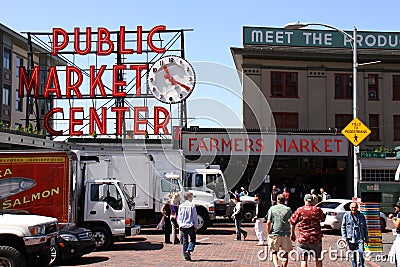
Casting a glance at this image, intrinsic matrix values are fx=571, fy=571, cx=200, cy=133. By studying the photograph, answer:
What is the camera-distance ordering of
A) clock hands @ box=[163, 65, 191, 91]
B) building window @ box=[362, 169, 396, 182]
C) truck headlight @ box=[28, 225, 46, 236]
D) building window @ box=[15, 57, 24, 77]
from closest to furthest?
truck headlight @ box=[28, 225, 46, 236] → building window @ box=[362, 169, 396, 182] → clock hands @ box=[163, 65, 191, 91] → building window @ box=[15, 57, 24, 77]

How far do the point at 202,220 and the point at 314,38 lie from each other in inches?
834

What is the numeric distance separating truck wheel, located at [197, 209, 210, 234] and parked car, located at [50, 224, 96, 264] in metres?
7.68

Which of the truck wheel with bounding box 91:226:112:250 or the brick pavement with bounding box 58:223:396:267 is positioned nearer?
the brick pavement with bounding box 58:223:396:267

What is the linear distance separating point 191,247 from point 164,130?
818 inches

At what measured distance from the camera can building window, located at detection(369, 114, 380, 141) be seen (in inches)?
1489

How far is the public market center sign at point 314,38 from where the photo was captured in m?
37.8

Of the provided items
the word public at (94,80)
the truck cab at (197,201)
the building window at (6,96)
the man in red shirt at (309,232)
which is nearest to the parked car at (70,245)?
Result: the man in red shirt at (309,232)

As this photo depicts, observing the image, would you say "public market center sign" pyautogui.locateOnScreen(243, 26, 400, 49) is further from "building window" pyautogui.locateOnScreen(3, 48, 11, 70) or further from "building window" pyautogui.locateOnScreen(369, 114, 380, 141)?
A: "building window" pyautogui.locateOnScreen(3, 48, 11, 70)

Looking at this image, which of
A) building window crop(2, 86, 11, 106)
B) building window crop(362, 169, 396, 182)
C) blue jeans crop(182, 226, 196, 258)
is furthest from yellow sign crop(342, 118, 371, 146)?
building window crop(2, 86, 11, 106)

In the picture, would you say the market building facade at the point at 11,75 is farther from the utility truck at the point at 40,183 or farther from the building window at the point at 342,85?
the utility truck at the point at 40,183

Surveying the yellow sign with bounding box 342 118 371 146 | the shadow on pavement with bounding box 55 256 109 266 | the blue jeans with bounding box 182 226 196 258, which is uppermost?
the yellow sign with bounding box 342 118 371 146

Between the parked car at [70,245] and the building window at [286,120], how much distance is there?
79.4 feet

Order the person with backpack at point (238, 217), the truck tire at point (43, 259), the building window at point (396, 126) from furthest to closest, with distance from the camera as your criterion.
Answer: the building window at point (396, 126) < the person with backpack at point (238, 217) < the truck tire at point (43, 259)

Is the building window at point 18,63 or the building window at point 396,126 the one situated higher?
the building window at point 18,63
